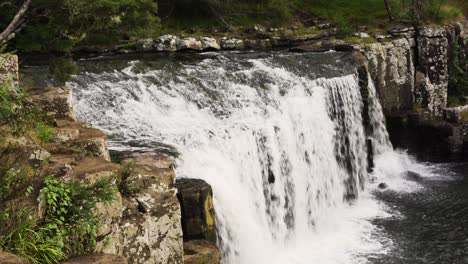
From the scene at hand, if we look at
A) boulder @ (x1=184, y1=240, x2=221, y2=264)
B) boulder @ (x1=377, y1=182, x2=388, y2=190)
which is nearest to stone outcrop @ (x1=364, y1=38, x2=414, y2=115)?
boulder @ (x1=377, y1=182, x2=388, y2=190)

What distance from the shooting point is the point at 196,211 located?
35.4 feet

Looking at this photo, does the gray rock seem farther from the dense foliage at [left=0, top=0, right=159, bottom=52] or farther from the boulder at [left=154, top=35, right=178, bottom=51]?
the dense foliage at [left=0, top=0, right=159, bottom=52]

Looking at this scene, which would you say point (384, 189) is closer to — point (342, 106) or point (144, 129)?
point (342, 106)

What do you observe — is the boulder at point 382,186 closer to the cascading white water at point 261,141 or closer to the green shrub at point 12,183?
the cascading white water at point 261,141

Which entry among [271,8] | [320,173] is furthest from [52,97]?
[271,8]

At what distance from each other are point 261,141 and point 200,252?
6115 mm

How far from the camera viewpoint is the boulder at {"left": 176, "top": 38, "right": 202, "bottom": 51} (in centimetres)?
2645

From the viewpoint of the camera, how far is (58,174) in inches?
300

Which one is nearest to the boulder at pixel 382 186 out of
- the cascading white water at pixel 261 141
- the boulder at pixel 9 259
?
the cascading white water at pixel 261 141

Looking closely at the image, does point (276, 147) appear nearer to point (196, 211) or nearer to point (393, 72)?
point (196, 211)

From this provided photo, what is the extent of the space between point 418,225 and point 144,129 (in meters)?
9.46

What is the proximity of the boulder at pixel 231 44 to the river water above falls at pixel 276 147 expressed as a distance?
4.14 meters

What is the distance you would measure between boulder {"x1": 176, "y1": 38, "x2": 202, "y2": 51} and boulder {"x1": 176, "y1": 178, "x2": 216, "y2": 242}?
53.8ft

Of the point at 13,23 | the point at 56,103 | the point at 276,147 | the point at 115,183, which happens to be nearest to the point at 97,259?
the point at 115,183
